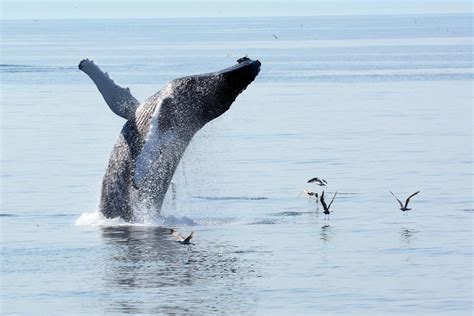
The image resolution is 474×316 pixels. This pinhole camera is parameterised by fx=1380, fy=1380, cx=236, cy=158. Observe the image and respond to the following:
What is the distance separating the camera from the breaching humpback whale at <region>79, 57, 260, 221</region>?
18.8m

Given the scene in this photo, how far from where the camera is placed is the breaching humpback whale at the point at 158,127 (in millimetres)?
18812

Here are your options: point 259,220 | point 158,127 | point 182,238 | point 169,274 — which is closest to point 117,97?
point 158,127

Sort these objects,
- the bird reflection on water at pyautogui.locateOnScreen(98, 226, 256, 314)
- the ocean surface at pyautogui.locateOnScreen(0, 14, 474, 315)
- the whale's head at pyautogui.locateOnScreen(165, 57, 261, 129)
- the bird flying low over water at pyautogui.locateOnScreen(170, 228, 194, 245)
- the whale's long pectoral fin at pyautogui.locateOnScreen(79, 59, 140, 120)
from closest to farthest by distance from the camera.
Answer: the bird reflection on water at pyautogui.locateOnScreen(98, 226, 256, 314), the ocean surface at pyautogui.locateOnScreen(0, 14, 474, 315), the bird flying low over water at pyautogui.locateOnScreen(170, 228, 194, 245), the whale's head at pyautogui.locateOnScreen(165, 57, 261, 129), the whale's long pectoral fin at pyautogui.locateOnScreen(79, 59, 140, 120)

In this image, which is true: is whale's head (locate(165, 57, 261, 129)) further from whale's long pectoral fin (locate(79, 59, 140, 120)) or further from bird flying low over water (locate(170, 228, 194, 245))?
bird flying low over water (locate(170, 228, 194, 245))

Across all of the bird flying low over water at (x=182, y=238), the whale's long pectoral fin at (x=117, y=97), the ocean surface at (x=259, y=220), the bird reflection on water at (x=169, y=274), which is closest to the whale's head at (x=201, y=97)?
the whale's long pectoral fin at (x=117, y=97)

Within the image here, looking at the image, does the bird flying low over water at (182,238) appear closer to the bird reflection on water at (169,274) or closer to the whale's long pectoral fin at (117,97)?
the bird reflection on water at (169,274)

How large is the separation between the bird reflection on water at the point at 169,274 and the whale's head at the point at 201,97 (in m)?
1.62

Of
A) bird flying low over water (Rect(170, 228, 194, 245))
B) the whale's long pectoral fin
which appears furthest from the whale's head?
bird flying low over water (Rect(170, 228, 194, 245))

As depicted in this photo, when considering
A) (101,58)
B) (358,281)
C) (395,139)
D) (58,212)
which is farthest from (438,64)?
(358,281)

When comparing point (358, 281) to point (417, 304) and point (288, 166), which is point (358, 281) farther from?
point (288, 166)

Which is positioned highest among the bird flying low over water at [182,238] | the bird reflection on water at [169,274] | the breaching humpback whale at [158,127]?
the breaching humpback whale at [158,127]

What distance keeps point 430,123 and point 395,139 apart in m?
4.37

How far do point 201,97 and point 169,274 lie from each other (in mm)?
3776

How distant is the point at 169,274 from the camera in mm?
15930
